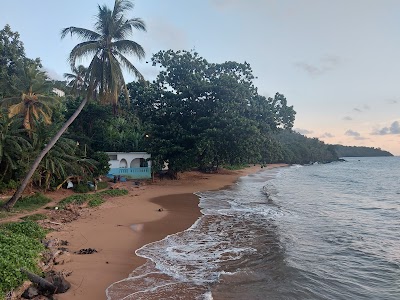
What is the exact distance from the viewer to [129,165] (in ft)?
99.6

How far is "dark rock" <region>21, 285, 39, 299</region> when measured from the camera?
6508 mm

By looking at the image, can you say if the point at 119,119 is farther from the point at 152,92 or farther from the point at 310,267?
the point at 310,267

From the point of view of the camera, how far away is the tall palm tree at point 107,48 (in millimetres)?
17016

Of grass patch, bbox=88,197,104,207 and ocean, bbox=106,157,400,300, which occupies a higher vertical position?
grass patch, bbox=88,197,104,207

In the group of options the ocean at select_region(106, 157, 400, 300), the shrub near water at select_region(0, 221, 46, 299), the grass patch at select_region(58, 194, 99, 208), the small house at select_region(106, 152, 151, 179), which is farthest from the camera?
the small house at select_region(106, 152, 151, 179)

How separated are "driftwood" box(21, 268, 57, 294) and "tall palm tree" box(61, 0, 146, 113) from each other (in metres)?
12.0

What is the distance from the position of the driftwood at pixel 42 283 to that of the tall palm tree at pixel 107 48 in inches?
471

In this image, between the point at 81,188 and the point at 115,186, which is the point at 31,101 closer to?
the point at 81,188

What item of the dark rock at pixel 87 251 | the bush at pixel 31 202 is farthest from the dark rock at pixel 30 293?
the bush at pixel 31 202

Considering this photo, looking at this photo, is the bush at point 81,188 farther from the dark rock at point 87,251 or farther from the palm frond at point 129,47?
the dark rock at point 87,251

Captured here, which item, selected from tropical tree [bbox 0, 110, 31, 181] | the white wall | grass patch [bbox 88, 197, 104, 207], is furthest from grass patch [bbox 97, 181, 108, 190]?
tropical tree [bbox 0, 110, 31, 181]

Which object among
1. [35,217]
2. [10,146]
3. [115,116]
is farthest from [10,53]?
[35,217]

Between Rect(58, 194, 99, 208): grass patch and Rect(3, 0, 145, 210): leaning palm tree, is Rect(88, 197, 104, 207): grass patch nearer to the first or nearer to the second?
Rect(58, 194, 99, 208): grass patch

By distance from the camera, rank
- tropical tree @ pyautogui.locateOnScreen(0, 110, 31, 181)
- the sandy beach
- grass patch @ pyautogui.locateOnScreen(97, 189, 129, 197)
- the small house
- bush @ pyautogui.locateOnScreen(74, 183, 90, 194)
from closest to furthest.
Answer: the sandy beach < tropical tree @ pyautogui.locateOnScreen(0, 110, 31, 181) < bush @ pyautogui.locateOnScreen(74, 183, 90, 194) < grass patch @ pyautogui.locateOnScreen(97, 189, 129, 197) < the small house
